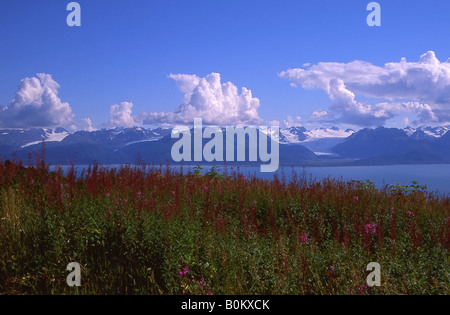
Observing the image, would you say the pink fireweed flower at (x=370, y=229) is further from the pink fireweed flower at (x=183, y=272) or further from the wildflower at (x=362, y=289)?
the pink fireweed flower at (x=183, y=272)

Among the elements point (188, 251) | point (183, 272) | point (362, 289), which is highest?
point (188, 251)

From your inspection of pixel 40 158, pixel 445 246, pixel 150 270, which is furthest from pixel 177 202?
pixel 445 246

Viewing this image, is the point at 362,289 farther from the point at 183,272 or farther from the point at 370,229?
the point at 370,229

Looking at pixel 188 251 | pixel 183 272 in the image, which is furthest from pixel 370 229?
pixel 183 272

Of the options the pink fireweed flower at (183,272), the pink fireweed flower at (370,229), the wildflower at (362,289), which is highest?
the pink fireweed flower at (370,229)

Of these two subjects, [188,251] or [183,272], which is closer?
[183,272]

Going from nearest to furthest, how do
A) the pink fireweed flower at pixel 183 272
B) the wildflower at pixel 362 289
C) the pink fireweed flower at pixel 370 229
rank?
the wildflower at pixel 362 289
the pink fireweed flower at pixel 183 272
the pink fireweed flower at pixel 370 229

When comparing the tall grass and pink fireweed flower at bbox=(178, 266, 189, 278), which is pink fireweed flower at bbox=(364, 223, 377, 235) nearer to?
the tall grass

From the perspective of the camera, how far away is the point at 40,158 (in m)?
9.38

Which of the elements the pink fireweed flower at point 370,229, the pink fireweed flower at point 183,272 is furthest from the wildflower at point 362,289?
the pink fireweed flower at point 370,229

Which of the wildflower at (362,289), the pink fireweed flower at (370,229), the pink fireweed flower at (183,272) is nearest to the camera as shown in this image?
the wildflower at (362,289)

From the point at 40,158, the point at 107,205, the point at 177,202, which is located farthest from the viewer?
the point at 40,158
